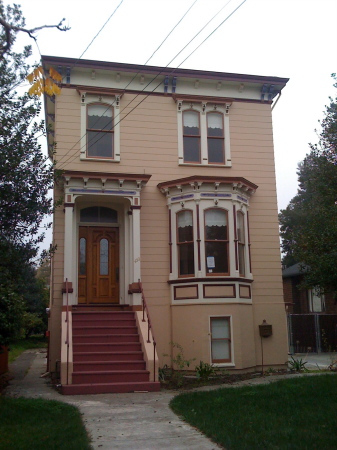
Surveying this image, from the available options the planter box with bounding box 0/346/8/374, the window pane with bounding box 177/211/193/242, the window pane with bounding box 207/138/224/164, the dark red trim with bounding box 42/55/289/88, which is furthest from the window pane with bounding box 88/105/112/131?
the planter box with bounding box 0/346/8/374

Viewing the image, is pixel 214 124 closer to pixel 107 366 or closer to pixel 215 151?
pixel 215 151

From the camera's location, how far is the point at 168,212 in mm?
14742

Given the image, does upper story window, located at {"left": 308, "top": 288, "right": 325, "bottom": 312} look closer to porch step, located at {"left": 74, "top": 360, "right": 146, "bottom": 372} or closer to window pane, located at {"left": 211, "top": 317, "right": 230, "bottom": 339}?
window pane, located at {"left": 211, "top": 317, "right": 230, "bottom": 339}

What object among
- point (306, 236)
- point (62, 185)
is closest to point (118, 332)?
point (62, 185)

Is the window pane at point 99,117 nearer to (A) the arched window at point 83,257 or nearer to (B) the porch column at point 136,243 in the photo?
(B) the porch column at point 136,243

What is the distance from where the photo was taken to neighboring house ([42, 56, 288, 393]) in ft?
44.7

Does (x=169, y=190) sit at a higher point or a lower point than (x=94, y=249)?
higher

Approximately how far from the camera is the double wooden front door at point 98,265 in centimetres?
1442

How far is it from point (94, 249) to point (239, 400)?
697cm

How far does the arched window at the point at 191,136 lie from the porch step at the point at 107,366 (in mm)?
6420

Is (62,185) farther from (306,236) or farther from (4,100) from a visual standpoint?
(306,236)

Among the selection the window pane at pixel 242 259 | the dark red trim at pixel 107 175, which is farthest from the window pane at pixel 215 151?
the window pane at pixel 242 259

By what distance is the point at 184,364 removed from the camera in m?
13.3

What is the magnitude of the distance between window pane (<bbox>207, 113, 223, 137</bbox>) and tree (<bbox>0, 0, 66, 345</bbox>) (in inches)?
244
